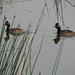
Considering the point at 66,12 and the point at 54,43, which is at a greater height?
the point at 66,12

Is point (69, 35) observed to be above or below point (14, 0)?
below

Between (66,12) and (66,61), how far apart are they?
36.5 inches

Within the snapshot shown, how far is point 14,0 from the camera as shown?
109 inches

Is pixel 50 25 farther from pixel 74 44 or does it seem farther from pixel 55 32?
pixel 74 44

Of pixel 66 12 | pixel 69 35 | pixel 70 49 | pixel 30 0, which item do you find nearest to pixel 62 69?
pixel 70 49

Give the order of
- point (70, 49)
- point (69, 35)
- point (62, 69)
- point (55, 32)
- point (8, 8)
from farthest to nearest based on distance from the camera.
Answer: point (8, 8) < point (55, 32) < point (69, 35) < point (70, 49) < point (62, 69)

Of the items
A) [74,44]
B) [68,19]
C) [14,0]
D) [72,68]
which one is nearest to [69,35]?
[74,44]

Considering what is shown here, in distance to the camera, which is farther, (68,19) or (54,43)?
(68,19)

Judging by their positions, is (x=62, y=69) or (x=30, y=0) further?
(x=30, y=0)

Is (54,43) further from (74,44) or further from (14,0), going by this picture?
(14,0)

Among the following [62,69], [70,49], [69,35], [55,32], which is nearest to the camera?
[62,69]

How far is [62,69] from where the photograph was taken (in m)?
1.64

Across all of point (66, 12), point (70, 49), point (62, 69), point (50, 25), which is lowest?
point (62, 69)

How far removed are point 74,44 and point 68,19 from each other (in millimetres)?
498
